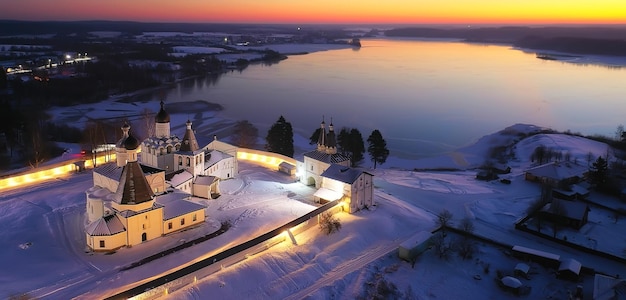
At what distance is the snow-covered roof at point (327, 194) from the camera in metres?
16.8

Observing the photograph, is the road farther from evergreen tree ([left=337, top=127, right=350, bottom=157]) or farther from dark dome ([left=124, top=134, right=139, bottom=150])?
evergreen tree ([left=337, top=127, right=350, bottom=157])

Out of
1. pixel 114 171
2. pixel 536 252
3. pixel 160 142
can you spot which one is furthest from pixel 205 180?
pixel 536 252

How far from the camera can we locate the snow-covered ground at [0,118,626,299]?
12172mm

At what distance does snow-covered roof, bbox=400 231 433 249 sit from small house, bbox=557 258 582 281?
3.45 m

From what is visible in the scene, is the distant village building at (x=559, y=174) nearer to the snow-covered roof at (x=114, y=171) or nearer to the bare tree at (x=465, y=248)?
the bare tree at (x=465, y=248)

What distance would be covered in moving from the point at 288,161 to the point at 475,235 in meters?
8.65

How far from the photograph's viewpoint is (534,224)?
16734mm

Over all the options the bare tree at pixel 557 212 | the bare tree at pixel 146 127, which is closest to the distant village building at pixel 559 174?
the bare tree at pixel 557 212

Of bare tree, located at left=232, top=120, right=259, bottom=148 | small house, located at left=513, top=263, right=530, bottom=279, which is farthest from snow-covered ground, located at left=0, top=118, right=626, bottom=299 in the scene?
bare tree, located at left=232, top=120, right=259, bottom=148

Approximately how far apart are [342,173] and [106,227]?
24.6ft

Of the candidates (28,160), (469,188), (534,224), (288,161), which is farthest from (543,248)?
(28,160)

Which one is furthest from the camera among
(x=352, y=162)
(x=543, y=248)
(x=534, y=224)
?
(x=352, y=162)

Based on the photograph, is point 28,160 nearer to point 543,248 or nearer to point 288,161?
point 288,161

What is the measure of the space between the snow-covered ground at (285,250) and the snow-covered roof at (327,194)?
457mm
